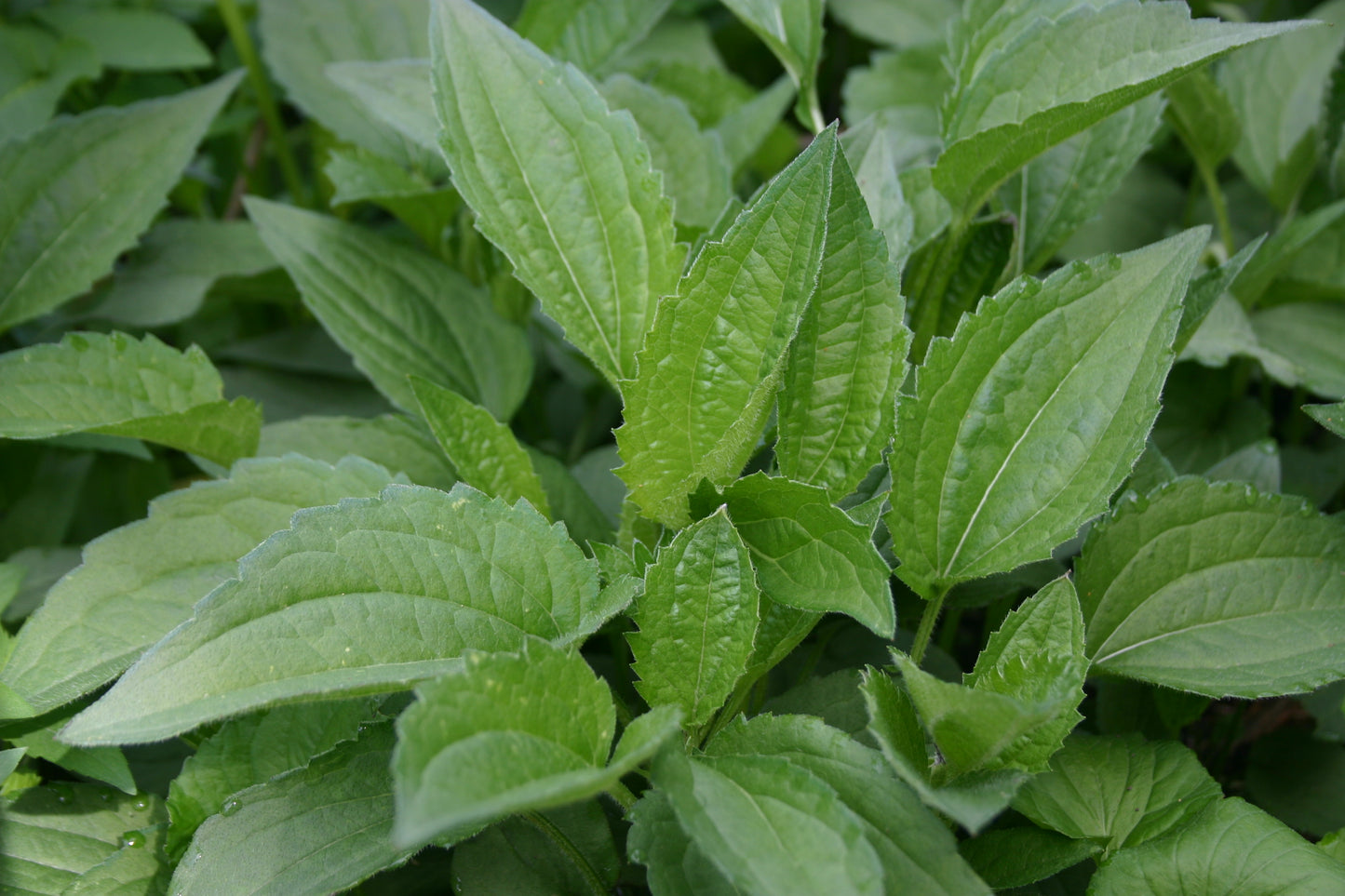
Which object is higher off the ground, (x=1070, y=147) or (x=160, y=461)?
(x=1070, y=147)

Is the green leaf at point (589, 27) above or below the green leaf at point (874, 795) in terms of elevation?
above

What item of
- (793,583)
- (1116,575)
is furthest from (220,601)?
(1116,575)

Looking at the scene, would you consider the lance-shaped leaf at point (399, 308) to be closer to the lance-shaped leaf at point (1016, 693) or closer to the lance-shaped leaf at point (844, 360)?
the lance-shaped leaf at point (844, 360)

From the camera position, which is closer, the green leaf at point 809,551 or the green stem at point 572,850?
the green leaf at point 809,551

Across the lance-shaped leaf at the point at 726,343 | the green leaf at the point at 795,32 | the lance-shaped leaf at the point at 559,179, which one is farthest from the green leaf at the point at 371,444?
the green leaf at the point at 795,32

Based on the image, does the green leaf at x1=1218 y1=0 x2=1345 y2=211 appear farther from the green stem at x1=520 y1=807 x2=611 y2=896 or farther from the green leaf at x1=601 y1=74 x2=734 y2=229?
the green stem at x1=520 y1=807 x2=611 y2=896

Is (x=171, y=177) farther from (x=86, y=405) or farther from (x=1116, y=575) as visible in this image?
(x=1116, y=575)

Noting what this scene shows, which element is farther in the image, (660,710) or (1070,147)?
(1070,147)
